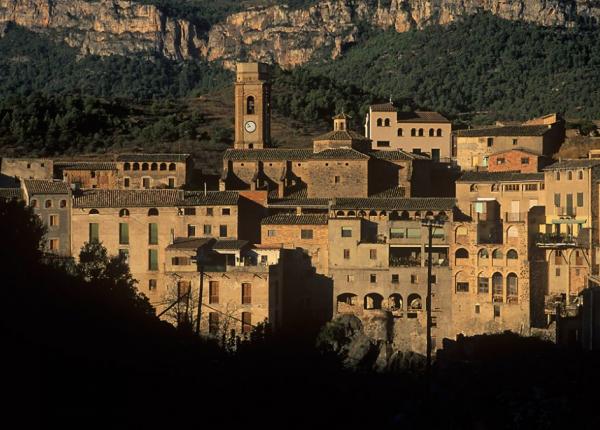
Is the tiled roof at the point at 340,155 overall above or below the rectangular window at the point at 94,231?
above

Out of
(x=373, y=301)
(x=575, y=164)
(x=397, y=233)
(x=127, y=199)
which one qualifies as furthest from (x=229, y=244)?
(x=575, y=164)

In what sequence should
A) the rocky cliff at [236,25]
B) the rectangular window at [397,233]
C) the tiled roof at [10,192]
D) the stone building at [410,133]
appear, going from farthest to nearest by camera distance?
the rocky cliff at [236,25]
the stone building at [410,133]
the tiled roof at [10,192]
the rectangular window at [397,233]

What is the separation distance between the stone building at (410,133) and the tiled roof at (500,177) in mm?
9646

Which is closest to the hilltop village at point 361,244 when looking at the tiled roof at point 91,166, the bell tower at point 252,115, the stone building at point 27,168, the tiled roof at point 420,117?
the stone building at point 27,168

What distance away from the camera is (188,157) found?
64.9m

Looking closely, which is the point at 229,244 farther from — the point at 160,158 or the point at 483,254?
the point at 160,158

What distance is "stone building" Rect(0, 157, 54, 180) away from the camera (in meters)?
A: 65.2

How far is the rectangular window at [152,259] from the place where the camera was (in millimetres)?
56312

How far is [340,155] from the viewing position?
61625 mm

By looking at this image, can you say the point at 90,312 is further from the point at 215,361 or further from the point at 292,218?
the point at 292,218

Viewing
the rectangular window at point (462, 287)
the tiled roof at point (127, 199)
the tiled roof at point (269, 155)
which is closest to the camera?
the rectangular window at point (462, 287)

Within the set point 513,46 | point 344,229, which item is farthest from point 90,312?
point 513,46

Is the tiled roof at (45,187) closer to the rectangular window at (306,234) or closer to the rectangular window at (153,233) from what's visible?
the rectangular window at (153,233)

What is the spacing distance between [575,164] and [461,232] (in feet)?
16.4
